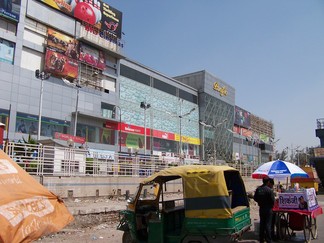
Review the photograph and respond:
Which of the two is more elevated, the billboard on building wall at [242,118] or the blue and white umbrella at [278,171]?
the billboard on building wall at [242,118]

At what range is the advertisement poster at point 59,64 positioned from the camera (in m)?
41.8

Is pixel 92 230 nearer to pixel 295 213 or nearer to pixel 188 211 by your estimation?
pixel 188 211

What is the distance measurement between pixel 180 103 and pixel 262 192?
60.2 m

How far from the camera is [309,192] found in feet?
32.6

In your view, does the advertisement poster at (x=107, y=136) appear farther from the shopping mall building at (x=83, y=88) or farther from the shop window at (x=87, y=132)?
the shop window at (x=87, y=132)

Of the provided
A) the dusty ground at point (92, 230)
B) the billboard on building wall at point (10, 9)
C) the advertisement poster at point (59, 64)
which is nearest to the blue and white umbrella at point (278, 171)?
the dusty ground at point (92, 230)

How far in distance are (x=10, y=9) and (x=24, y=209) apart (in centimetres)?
3987

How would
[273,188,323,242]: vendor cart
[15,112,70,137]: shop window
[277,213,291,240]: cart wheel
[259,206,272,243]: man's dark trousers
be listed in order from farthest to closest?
[15,112,70,137]: shop window
[277,213,291,240]: cart wheel
[273,188,323,242]: vendor cart
[259,206,272,243]: man's dark trousers

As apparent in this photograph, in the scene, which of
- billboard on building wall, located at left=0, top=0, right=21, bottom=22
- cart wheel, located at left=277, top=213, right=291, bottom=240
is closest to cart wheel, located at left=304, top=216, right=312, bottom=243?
cart wheel, located at left=277, top=213, right=291, bottom=240

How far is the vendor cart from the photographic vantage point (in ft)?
31.7

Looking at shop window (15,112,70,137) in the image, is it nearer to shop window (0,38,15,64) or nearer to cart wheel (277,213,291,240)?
shop window (0,38,15,64)

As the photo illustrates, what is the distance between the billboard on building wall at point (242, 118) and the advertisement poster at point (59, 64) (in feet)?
192

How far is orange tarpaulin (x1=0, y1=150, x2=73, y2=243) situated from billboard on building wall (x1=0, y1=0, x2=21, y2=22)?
3825 centimetres

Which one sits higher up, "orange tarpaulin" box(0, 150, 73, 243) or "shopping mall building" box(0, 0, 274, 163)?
"shopping mall building" box(0, 0, 274, 163)
